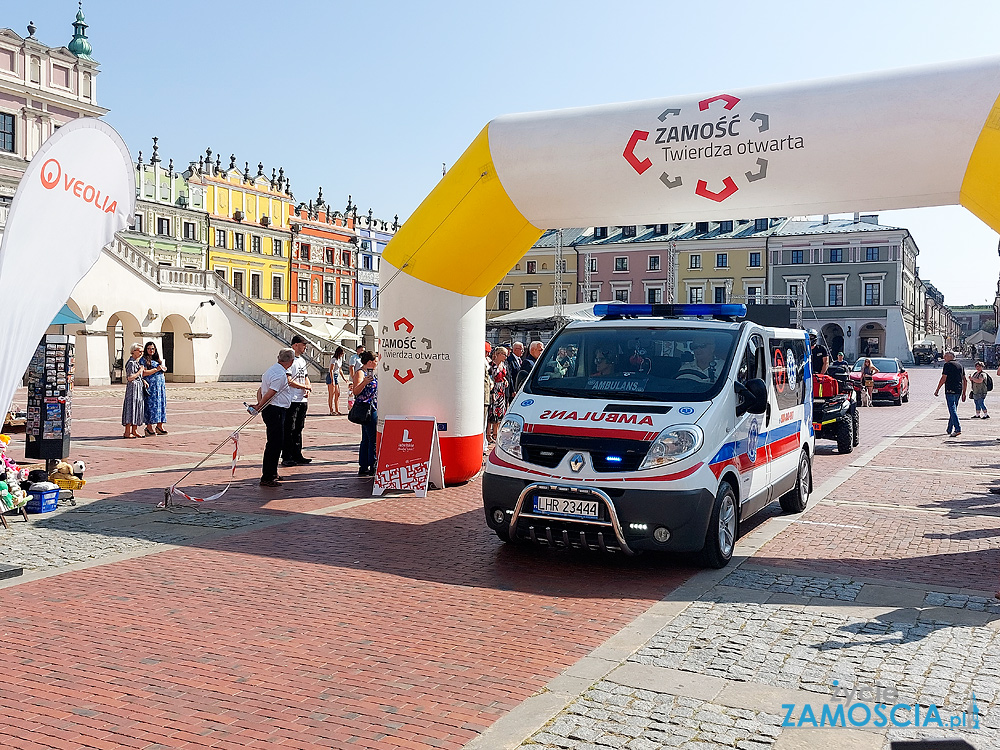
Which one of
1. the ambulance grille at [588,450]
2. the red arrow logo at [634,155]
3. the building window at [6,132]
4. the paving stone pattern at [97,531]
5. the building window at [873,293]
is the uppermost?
the building window at [6,132]

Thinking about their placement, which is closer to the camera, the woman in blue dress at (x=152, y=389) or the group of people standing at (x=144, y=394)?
the group of people standing at (x=144, y=394)

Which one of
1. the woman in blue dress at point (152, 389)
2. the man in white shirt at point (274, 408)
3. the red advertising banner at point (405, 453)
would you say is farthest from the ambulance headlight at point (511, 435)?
the woman in blue dress at point (152, 389)

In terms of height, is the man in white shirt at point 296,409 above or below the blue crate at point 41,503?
above

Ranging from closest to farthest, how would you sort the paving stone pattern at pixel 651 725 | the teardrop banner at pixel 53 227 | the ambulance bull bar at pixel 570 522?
the paving stone pattern at pixel 651 725
the teardrop banner at pixel 53 227
the ambulance bull bar at pixel 570 522

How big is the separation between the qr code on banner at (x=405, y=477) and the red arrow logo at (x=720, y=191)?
4.51 m

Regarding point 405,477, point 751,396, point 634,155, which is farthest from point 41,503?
point 751,396

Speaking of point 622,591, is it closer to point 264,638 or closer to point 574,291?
point 264,638

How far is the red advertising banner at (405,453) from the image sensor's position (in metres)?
11.3

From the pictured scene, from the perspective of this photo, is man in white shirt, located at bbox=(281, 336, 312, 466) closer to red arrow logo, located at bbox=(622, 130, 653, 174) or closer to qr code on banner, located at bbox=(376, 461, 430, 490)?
qr code on banner, located at bbox=(376, 461, 430, 490)

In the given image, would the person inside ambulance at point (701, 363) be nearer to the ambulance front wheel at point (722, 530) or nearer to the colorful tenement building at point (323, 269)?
the ambulance front wheel at point (722, 530)

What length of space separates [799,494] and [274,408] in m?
6.61

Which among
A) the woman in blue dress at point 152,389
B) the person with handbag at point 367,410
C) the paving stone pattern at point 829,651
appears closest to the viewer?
the paving stone pattern at point 829,651


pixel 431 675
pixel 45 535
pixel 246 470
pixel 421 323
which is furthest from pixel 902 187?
pixel 246 470

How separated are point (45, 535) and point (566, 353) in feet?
17.0
